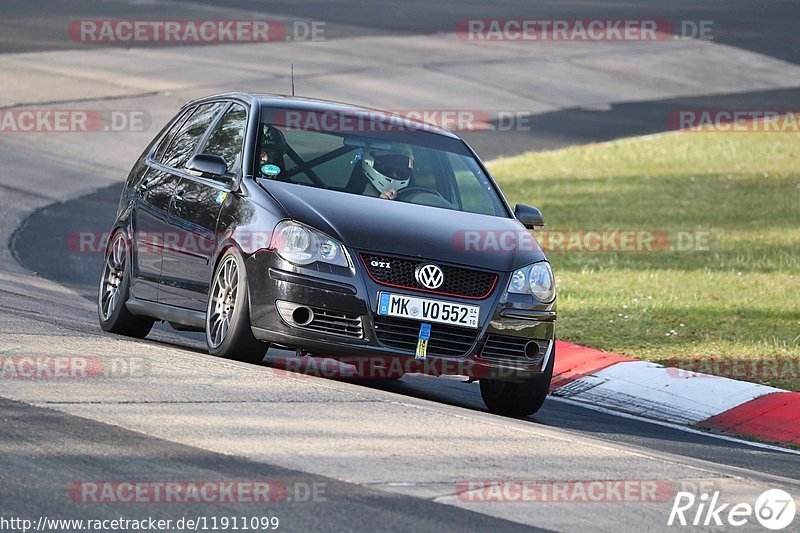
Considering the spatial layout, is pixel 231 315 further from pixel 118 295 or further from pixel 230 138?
pixel 118 295

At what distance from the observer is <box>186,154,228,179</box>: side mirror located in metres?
9.48

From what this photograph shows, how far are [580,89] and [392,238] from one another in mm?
23158

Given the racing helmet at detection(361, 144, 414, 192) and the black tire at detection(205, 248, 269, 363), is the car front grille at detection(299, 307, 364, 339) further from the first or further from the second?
the racing helmet at detection(361, 144, 414, 192)

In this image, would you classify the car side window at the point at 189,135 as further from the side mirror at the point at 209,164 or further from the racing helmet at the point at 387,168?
the racing helmet at the point at 387,168

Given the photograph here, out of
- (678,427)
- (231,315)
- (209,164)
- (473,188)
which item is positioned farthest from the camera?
(678,427)

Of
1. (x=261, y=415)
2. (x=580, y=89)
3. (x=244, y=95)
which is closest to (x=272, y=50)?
(x=580, y=89)

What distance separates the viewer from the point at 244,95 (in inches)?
408

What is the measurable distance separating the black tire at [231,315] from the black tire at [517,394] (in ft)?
5.15

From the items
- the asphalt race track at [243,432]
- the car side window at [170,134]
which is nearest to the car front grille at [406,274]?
the asphalt race track at [243,432]

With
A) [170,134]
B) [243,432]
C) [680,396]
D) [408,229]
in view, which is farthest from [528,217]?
[243,432]

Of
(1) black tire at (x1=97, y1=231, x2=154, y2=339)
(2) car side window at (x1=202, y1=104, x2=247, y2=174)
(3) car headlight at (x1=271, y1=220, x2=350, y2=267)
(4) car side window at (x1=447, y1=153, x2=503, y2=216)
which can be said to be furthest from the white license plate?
(1) black tire at (x1=97, y1=231, x2=154, y2=339)

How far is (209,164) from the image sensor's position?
952cm

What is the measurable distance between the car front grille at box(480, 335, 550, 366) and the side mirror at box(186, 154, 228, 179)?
199 centimetres

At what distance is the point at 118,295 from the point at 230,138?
1416 mm
